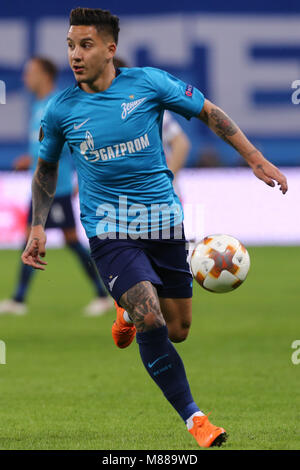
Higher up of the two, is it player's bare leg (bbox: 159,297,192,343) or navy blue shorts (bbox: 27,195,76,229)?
player's bare leg (bbox: 159,297,192,343)

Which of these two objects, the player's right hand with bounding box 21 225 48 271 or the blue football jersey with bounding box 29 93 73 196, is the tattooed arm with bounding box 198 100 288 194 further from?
the blue football jersey with bounding box 29 93 73 196

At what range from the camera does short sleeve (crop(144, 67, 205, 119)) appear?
5.41 metres

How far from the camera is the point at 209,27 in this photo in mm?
24250

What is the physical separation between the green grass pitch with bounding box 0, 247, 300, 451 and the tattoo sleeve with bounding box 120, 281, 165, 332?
0.62 m

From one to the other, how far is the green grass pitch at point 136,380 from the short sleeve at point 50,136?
1.57 meters

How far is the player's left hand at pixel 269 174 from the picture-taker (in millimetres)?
5070

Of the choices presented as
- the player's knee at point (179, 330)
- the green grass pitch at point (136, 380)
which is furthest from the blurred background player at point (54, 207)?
the player's knee at point (179, 330)

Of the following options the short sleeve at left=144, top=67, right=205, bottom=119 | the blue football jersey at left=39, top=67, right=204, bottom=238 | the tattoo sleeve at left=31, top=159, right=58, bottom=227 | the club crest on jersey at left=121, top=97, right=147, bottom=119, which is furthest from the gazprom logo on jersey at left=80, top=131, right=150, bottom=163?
the tattoo sleeve at left=31, top=159, right=58, bottom=227

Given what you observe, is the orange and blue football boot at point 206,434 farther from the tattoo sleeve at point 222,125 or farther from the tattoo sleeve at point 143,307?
the tattoo sleeve at point 222,125

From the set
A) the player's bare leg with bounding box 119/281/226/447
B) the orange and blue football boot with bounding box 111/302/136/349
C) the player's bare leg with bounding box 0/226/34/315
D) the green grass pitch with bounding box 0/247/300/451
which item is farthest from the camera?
the player's bare leg with bounding box 0/226/34/315

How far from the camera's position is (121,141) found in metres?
5.33

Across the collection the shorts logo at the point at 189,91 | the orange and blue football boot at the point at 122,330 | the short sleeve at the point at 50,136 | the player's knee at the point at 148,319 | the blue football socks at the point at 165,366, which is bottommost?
the orange and blue football boot at the point at 122,330

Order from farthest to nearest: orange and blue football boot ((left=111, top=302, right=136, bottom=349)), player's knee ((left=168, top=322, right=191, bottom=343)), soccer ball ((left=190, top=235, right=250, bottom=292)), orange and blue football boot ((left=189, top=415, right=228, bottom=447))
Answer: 1. orange and blue football boot ((left=111, top=302, right=136, bottom=349))
2. player's knee ((left=168, top=322, right=191, bottom=343))
3. soccer ball ((left=190, top=235, right=250, bottom=292))
4. orange and blue football boot ((left=189, top=415, right=228, bottom=447))
